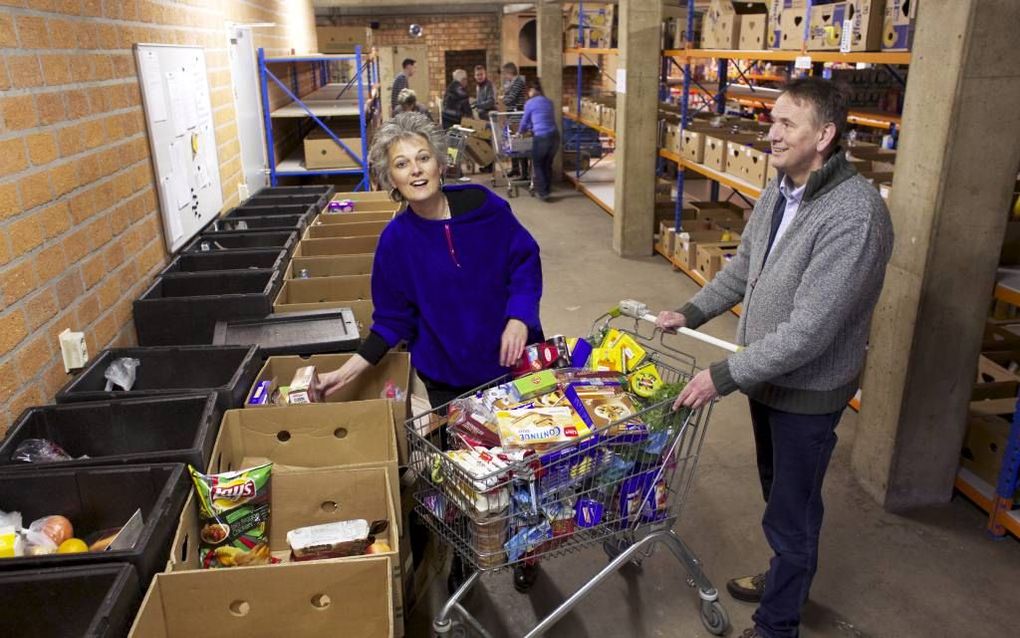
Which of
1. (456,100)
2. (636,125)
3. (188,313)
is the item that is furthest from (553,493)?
(456,100)

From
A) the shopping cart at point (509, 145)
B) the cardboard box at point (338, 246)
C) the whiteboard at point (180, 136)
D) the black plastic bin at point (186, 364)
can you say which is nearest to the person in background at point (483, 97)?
the shopping cart at point (509, 145)

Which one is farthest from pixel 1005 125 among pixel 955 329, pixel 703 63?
pixel 703 63

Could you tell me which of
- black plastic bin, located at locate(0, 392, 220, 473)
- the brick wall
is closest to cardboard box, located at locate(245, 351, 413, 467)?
black plastic bin, located at locate(0, 392, 220, 473)

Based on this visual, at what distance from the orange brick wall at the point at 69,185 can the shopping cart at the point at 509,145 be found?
6.61m

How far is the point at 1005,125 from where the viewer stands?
8.25ft

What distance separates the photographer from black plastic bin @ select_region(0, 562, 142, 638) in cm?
132

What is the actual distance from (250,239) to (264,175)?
2020mm

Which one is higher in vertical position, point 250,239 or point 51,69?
point 51,69

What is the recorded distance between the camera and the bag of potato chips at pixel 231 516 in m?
1.66

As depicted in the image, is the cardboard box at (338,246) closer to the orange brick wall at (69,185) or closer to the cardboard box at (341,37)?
the orange brick wall at (69,185)

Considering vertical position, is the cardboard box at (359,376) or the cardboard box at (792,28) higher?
the cardboard box at (792,28)

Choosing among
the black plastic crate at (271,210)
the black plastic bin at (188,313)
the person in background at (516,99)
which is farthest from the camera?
the person in background at (516,99)

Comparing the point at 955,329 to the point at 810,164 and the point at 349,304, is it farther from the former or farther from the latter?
the point at 349,304

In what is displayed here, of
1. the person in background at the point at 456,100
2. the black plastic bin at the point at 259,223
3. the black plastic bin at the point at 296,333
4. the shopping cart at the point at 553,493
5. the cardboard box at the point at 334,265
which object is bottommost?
the shopping cart at the point at 553,493
